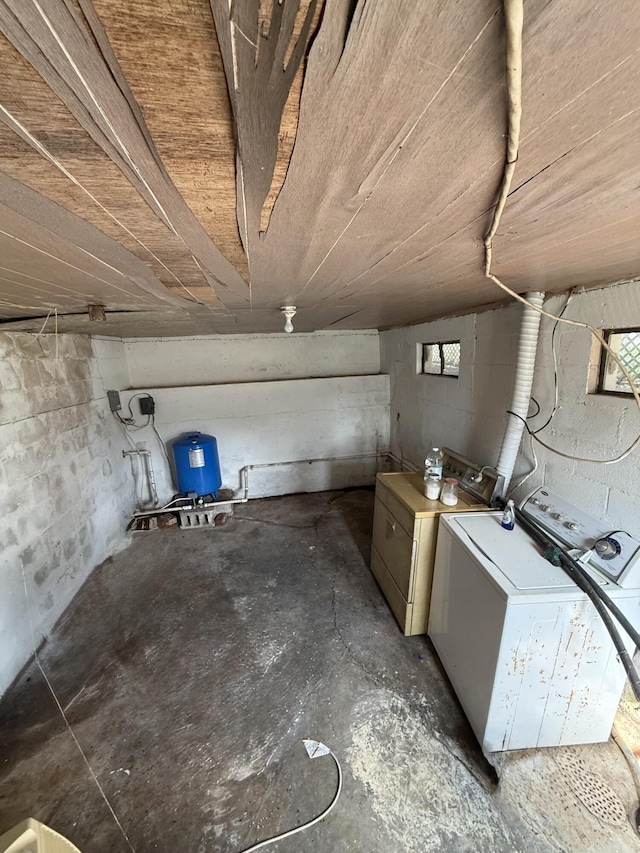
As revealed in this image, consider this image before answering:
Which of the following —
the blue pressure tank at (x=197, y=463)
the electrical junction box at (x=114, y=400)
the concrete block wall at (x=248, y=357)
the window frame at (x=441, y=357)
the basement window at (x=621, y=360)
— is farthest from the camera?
the concrete block wall at (x=248, y=357)

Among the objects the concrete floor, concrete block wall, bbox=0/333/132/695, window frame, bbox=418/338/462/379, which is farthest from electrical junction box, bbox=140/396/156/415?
window frame, bbox=418/338/462/379

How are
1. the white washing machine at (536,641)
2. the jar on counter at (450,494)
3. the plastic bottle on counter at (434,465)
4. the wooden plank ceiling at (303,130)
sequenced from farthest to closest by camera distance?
the plastic bottle on counter at (434,465)
the jar on counter at (450,494)
the white washing machine at (536,641)
the wooden plank ceiling at (303,130)

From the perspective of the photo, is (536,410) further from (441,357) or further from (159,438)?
(159,438)

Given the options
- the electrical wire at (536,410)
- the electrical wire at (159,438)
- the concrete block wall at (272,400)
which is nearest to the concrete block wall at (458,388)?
the electrical wire at (536,410)

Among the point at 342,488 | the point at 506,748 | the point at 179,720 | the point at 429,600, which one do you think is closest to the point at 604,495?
the point at 429,600

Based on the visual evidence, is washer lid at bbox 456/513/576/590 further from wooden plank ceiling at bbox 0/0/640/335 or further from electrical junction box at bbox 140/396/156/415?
electrical junction box at bbox 140/396/156/415

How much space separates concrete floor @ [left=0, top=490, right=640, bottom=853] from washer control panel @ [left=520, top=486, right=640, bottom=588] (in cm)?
90

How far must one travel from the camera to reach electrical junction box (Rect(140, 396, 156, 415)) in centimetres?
376

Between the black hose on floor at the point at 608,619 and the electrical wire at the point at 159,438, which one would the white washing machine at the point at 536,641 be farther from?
the electrical wire at the point at 159,438

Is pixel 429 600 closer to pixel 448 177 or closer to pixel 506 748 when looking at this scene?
pixel 506 748

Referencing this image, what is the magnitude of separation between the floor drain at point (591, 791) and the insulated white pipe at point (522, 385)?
1.30 meters

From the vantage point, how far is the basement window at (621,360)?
5.12 ft

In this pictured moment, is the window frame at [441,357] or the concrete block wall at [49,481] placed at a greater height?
the window frame at [441,357]

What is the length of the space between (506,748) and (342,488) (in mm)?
3108
